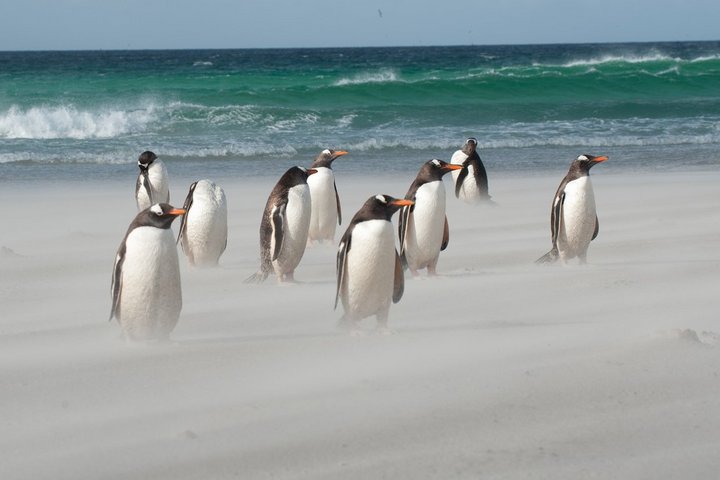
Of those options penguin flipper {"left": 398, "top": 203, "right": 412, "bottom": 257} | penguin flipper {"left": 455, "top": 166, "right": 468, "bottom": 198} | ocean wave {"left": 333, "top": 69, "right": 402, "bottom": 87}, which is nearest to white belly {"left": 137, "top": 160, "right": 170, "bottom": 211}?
penguin flipper {"left": 455, "top": 166, "right": 468, "bottom": 198}

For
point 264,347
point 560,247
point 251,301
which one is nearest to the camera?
point 264,347

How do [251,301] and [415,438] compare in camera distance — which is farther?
[251,301]

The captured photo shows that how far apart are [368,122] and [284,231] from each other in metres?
15.0

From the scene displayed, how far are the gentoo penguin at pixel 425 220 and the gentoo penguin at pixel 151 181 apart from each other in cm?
310

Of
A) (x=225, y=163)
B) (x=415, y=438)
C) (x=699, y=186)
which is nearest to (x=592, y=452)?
(x=415, y=438)

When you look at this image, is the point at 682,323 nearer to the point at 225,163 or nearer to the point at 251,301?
the point at 251,301

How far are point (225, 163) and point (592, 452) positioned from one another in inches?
424

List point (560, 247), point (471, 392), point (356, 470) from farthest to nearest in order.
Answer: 1. point (560, 247)
2. point (471, 392)
3. point (356, 470)

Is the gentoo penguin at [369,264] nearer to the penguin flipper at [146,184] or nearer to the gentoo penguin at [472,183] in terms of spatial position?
the penguin flipper at [146,184]

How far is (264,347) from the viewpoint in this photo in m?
4.48

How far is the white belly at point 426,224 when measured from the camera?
20.1 feet

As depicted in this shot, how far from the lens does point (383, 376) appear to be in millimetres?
4062

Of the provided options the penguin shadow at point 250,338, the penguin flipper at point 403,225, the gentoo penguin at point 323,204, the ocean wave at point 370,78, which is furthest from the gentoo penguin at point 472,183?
the ocean wave at point 370,78

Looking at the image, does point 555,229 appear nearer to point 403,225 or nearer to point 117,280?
point 403,225
